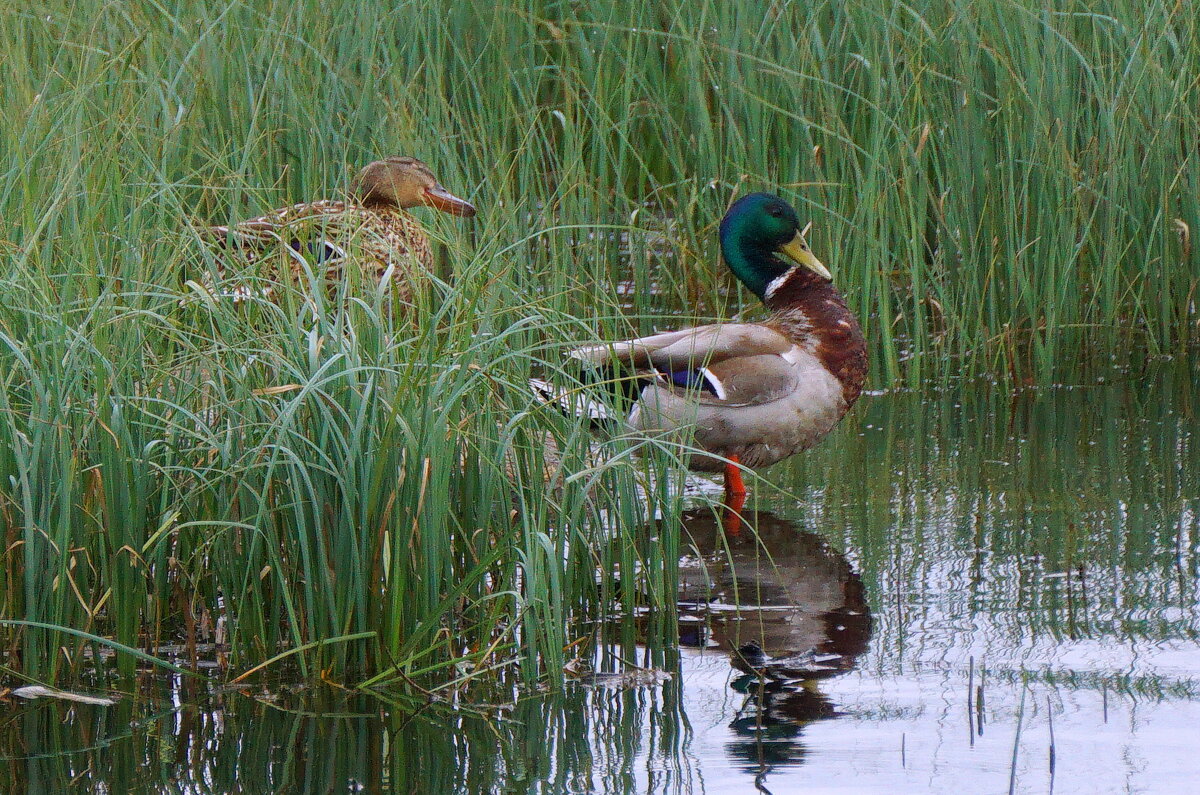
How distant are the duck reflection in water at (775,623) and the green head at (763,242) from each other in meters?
1.09

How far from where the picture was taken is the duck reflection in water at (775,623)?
3.27 metres

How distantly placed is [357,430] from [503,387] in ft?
2.00

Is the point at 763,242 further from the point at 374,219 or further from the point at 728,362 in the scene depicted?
the point at 374,219

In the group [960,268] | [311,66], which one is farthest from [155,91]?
[960,268]

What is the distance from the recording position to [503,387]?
385 cm

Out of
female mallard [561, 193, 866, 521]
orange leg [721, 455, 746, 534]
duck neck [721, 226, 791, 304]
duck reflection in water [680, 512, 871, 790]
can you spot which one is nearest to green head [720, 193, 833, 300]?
duck neck [721, 226, 791, 304]

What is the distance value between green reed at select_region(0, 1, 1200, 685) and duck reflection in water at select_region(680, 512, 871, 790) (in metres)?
0.22

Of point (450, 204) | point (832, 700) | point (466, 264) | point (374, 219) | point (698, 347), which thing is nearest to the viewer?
point (832, 700)

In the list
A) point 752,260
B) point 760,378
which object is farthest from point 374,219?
point 752,260

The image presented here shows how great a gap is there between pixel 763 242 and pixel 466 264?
136cm

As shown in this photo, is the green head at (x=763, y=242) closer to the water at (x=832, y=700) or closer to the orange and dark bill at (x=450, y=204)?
the orange and dark bill at (x=450, y=204)

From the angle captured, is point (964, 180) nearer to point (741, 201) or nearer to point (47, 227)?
point (741, 201)

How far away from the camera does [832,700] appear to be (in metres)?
3.40

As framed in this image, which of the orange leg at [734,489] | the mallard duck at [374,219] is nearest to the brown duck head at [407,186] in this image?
the mallard duck at [374,219]
